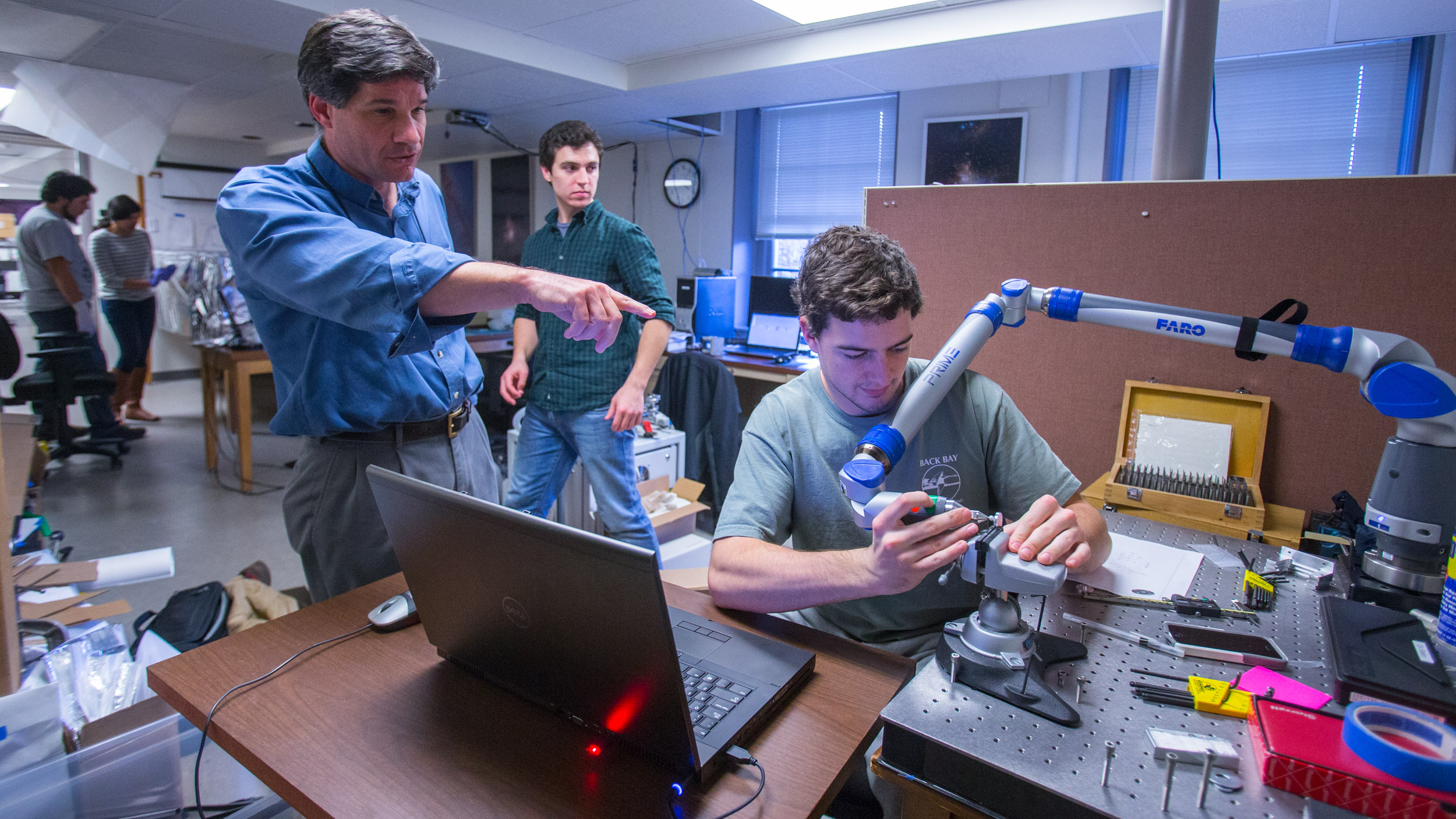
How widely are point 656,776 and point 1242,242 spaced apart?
1735mm

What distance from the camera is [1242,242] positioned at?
1.68 meters

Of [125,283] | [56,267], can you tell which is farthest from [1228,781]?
[125,283]

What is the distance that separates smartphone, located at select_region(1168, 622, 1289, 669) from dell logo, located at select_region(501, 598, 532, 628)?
0.80m

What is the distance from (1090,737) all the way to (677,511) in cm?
241

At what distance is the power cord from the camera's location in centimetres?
68

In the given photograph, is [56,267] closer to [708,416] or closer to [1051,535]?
[708,416]

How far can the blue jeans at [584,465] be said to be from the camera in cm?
241

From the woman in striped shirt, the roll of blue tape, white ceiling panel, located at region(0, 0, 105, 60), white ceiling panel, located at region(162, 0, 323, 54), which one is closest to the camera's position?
the roll of blue tape

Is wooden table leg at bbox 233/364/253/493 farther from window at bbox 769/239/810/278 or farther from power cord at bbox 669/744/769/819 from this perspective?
power cord at bbox 669/744/769/819

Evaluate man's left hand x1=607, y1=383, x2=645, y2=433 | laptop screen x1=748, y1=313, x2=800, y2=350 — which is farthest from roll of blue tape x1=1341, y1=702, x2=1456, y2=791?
laptop screen x1=748, y1=313, x2=800, y2=350

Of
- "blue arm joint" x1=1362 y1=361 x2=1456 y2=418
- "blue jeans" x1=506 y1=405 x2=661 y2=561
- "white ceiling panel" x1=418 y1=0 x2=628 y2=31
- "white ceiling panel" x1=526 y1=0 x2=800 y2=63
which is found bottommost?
"blue jeans" x1=506 y1=405 x2=661 y2=561

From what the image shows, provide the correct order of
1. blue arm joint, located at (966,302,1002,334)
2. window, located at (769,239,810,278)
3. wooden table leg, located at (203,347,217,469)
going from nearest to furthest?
blue arm joint, located at (966,302,1002,334) < wooden table leg, located at (203,347,217,469) < window, located at (769,239,810,278)

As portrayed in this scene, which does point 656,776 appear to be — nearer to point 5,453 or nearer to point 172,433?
point 5,453

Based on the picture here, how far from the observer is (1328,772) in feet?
2.12
